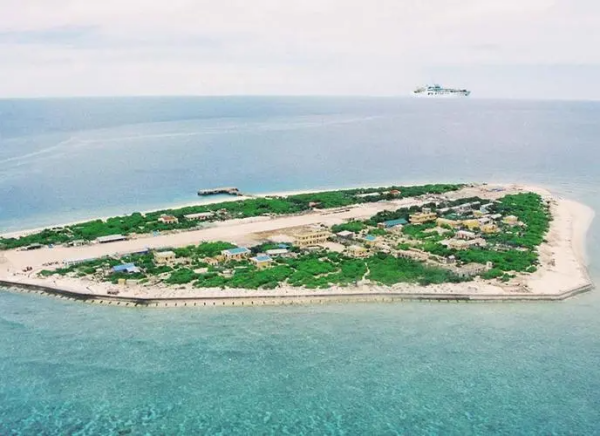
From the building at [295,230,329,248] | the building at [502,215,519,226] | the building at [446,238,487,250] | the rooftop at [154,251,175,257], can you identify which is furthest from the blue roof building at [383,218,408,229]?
the rooftop at [154,251,175,257]

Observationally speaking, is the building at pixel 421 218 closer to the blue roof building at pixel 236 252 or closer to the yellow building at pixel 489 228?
the yellow building at pixel 489 228

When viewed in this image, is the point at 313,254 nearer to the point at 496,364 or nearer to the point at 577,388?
the point at 496,364

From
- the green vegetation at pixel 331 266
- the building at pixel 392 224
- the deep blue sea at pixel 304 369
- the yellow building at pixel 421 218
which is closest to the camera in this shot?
the deep blue sea at pixel 304 369

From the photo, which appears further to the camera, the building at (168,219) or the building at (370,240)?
the building at (168,219)

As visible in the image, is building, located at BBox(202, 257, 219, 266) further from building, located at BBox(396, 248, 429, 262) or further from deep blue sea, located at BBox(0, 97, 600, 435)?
building, located at BBox(396, 248, 429, 262)

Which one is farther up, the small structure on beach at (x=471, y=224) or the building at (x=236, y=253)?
the building at (x=236, y=253)

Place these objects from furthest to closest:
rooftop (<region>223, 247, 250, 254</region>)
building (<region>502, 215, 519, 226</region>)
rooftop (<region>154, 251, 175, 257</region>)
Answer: building (<region>502, 215, 519, 226</region>)
rooftop (<region>223, 247, 250, 254</region>)
rooftop (<region>154, 251, 175, 257</region>)

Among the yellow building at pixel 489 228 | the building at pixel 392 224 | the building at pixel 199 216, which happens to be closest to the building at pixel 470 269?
the yellow building at pixel 489 228
